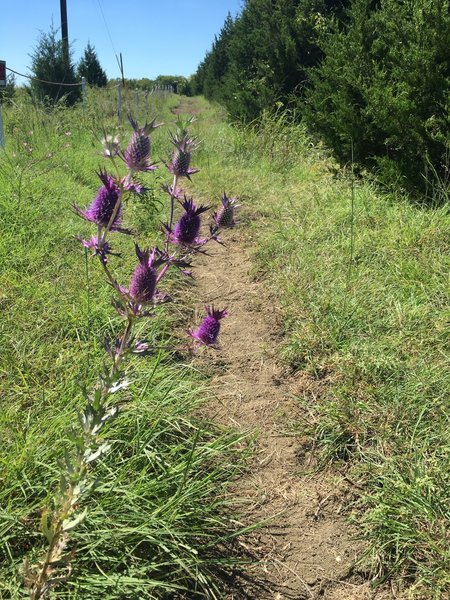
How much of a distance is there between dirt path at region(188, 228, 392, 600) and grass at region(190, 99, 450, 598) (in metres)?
0.09

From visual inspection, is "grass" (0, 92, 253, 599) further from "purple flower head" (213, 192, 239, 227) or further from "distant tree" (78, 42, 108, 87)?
"distant tree" (78, 42, 108, 87)

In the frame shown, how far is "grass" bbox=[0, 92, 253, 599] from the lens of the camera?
4.97ft

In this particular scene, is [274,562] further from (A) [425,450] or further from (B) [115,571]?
(A) [425,450]

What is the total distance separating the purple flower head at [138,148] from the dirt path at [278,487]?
1.35m

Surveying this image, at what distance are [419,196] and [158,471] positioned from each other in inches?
144

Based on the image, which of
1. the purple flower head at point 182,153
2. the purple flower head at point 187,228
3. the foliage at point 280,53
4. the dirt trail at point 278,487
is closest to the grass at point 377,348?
the dirt trail at point 278,487

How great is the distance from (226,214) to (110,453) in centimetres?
99

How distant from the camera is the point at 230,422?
2377mm

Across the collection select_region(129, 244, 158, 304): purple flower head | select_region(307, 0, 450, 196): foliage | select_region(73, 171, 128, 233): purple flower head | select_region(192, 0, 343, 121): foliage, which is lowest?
select_region(129, 244, 158, 304): purple flower head

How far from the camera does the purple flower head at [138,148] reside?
112 centimetres

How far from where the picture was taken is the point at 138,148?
113cm

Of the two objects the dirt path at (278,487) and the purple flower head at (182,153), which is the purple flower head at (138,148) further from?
the dirt path at (278,487)

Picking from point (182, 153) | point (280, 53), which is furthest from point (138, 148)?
point (280, 53)

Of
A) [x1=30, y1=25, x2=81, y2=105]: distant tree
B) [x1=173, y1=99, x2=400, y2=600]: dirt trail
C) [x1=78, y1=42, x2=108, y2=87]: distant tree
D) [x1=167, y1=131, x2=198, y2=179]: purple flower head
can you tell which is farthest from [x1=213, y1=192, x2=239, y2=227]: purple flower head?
[x1=78, y1=42, x2=108, y2=87]: distant tree
